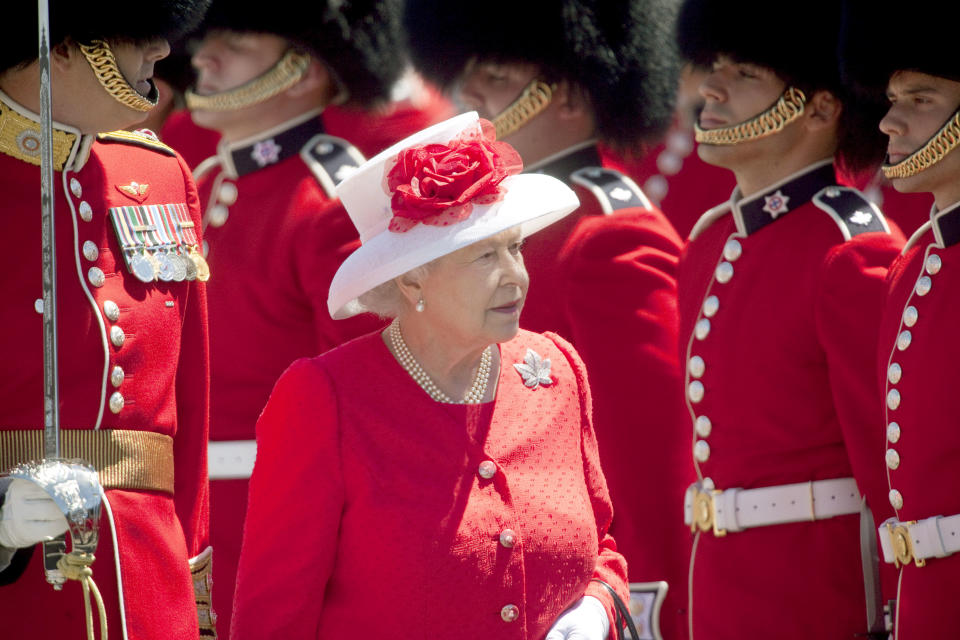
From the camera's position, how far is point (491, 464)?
329 centimetres

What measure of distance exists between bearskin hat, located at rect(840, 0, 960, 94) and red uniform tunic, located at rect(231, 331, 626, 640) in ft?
4.68

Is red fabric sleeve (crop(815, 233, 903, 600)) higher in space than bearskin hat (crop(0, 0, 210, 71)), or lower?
lower

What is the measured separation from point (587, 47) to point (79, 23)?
2355 mm

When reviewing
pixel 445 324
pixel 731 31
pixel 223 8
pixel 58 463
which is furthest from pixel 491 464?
pixel 223 8

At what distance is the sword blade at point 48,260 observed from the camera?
3137 mm

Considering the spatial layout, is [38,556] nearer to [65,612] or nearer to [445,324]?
[65,612]

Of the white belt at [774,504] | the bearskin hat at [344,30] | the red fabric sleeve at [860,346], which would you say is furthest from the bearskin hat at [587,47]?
the white belt at [774,504]

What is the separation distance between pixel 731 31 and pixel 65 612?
2651 millimetres

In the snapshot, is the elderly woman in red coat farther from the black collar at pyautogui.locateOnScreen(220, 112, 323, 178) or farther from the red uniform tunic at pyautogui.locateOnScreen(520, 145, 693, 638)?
the black collar at pyautogui.locateOnScreen(220, 112, 323, 178)

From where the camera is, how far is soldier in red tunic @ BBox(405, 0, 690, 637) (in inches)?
188

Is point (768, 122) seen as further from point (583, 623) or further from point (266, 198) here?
point (583, 623)

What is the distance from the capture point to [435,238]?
10.7ft

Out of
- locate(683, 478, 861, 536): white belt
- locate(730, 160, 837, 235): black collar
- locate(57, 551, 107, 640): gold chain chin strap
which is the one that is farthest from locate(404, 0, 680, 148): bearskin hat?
locate(57, 551, 107, 640): gold chain chin strap

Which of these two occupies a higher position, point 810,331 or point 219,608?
point 810,331
